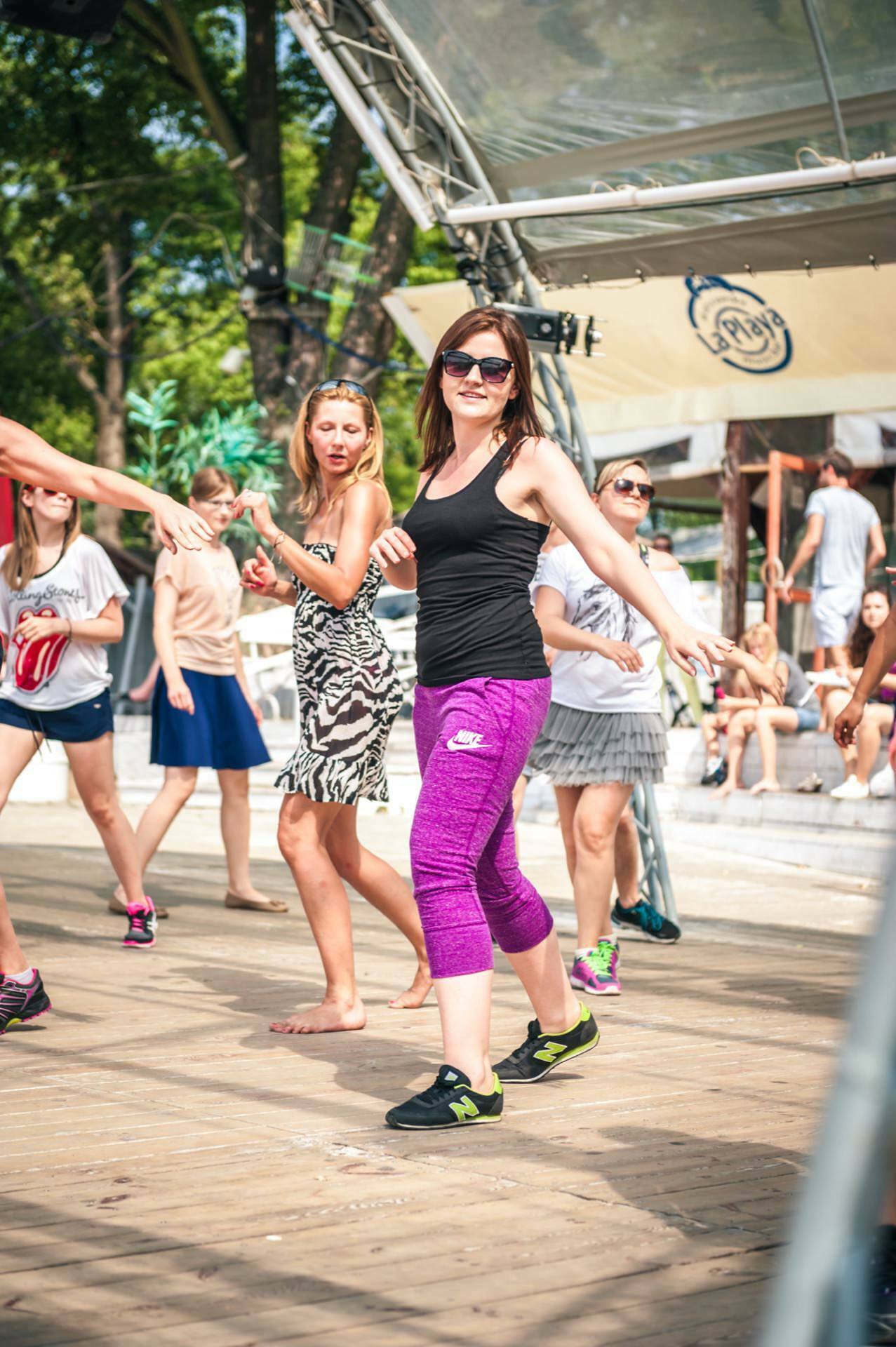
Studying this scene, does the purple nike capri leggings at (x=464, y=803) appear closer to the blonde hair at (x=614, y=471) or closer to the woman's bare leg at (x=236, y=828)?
the blonde hair at (x=614, y=471)

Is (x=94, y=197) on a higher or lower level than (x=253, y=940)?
higher

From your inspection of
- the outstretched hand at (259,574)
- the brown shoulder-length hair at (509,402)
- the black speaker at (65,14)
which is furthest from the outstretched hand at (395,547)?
the black speaker at (65,14)

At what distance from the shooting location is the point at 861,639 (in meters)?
11.5

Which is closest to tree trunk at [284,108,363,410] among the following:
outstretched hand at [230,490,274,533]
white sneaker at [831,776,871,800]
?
white sneaker at [831,776,871,800]

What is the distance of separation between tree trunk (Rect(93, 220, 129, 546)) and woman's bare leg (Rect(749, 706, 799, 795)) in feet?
60.5

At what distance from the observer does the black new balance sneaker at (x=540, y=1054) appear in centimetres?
454

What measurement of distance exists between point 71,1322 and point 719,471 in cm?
1582

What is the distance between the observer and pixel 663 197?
727 centimetres

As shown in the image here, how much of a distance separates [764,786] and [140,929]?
6.64 m

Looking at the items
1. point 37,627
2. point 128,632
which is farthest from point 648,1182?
point 128,632

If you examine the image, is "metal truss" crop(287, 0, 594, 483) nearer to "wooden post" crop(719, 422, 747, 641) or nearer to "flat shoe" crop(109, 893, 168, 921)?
"flat shoe" crop(109, 893, 168, 921)

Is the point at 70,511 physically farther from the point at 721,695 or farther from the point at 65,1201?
the point at 721,695

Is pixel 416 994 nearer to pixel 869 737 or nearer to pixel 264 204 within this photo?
pixel 869 737

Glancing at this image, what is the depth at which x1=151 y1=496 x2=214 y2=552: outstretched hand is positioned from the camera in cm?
382
